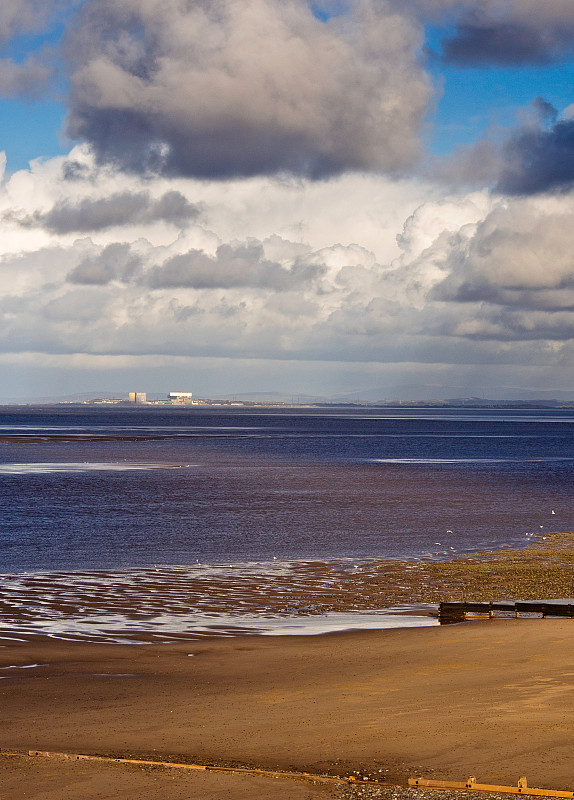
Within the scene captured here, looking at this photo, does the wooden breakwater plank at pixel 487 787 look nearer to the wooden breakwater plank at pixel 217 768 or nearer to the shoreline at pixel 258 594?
the wooden breakwater plank at pixel 217 768

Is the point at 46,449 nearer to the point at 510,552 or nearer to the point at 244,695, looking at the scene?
the point at 510,552

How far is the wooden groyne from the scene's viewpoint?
26.6 m

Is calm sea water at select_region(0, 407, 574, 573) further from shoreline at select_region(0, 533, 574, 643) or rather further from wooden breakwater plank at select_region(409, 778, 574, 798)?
wooden breakwater plank at select_region(409, 778, 574, 798)

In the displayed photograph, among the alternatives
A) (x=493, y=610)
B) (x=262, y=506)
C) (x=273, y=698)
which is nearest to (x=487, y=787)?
(x=273, y=698)

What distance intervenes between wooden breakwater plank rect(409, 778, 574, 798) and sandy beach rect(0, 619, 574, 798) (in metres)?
0.30

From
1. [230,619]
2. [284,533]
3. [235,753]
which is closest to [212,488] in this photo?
[284,533]

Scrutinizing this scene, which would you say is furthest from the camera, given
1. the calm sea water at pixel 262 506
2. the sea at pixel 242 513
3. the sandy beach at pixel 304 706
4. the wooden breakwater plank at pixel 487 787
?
the calm sea water at pixel 262 506

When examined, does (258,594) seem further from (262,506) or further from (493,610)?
(262,506)

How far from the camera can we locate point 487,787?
13.4m

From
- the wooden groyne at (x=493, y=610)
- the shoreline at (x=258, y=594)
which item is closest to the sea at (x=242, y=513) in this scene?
the shoreline at (x=258, y=594)

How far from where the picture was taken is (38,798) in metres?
13.2

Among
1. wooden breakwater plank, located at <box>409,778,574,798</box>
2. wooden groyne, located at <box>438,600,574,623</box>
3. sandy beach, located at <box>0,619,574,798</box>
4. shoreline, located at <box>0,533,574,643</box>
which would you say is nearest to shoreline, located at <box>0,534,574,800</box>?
sandy beach, located at <box>0,619,574,798</box>

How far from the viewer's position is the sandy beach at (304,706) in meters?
14.5

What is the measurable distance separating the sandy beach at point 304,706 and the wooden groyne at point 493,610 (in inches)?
60.7
